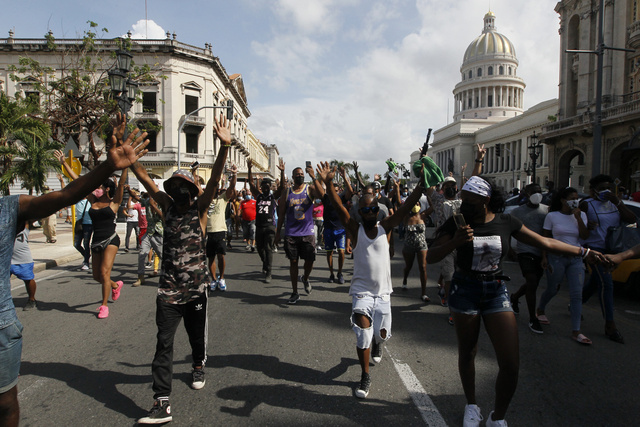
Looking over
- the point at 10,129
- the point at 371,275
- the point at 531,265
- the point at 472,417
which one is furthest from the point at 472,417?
the point at 10,129

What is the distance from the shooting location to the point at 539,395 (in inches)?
136

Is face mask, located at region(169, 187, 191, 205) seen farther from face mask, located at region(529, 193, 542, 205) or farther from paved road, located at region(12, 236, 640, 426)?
face mask, located at region(529, 193, 542, 205)

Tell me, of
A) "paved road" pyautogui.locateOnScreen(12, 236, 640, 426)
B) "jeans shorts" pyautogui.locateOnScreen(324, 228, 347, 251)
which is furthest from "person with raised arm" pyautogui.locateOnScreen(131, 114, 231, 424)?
"jeans shorts" pyautogui.locateOnScreen(324, 228, 347, 251)

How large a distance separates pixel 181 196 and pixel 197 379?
5.18 ft

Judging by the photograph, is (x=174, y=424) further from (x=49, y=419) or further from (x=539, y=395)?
(x=539, y=395)

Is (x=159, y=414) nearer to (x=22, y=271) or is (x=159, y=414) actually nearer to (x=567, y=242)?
(x=22, y=271)

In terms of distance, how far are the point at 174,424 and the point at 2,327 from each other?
1.43 metres

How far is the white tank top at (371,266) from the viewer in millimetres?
3605

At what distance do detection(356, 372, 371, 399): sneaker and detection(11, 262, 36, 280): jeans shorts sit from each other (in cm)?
511

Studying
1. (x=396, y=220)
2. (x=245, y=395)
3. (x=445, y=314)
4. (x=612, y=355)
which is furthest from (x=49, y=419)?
(x=612, y=355)

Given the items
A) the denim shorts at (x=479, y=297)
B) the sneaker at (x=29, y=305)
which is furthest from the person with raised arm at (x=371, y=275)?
the sneaker at (x=29, y=305)

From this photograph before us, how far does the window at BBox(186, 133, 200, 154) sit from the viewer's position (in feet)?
145

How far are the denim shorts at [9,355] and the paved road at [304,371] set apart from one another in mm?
1110

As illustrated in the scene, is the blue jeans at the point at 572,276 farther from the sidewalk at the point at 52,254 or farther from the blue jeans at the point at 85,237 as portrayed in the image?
the sidewalk at the point at 52,254
